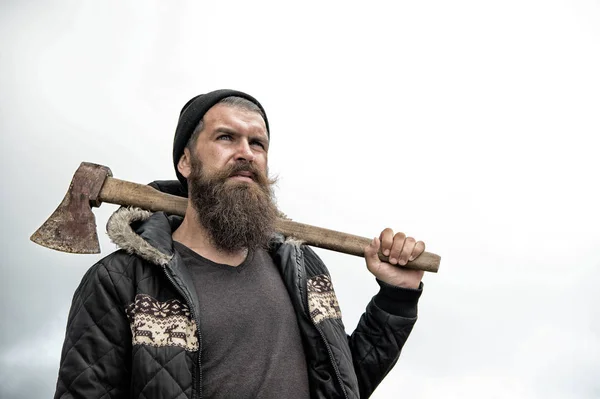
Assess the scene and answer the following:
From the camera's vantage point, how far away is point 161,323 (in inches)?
118

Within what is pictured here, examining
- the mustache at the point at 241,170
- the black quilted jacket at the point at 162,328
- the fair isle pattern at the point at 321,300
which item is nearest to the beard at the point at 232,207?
the mustache at the point at 241,170

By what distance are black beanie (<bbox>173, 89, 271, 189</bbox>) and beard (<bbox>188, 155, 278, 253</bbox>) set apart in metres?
0.28

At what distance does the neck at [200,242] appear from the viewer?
363 cm

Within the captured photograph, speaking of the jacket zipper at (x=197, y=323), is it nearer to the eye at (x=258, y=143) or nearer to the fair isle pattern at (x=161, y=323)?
the fair isle pattern at (x=161, y=323)

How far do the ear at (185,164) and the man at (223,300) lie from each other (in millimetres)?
13

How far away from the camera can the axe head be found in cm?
354

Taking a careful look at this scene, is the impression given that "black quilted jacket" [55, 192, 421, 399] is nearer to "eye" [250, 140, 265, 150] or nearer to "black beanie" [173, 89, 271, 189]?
"black beanie" [173, 89, 271, 189]

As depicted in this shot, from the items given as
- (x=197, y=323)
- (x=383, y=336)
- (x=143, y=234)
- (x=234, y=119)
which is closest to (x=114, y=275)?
(x=143, y=234)

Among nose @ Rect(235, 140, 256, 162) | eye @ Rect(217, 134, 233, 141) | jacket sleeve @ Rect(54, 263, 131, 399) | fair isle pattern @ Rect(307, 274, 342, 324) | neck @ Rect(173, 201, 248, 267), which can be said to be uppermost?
eye @ Rect(217, 134, 233, 141)

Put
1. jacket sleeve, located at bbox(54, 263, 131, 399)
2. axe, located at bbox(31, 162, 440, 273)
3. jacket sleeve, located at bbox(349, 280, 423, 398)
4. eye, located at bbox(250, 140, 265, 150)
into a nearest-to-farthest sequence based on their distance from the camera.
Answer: jacket sleeve, located at bbox(54, 263, 131, 399), axe, located at bbox(31, 162, 440, 273), jacket sleeve, located at bbox(349, 280, 423, 398), eye, located at bbox(250, 140, 265, 150)

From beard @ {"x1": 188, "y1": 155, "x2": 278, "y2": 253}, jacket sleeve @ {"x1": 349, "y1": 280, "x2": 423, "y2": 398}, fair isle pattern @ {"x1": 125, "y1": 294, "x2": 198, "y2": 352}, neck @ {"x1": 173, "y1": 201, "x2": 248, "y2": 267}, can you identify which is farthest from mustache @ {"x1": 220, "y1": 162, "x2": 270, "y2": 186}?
jacket sleeve @ {"x1": 349, "y1": 280, "x2": 423, "y2": 398}

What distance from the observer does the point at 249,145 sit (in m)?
3.87

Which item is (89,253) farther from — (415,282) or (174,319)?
(415,282)

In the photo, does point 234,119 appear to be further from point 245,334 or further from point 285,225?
point 245,334
